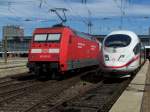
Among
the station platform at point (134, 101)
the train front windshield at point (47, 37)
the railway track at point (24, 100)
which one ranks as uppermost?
the train front windshield at point (47, 37)

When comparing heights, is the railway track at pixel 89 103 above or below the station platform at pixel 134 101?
below

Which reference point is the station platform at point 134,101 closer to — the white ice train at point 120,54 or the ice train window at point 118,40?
the white ice train at point 120,54

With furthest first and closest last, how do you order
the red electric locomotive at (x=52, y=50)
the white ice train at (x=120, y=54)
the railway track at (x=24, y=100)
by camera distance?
the red electric locomotive at (x=52, y=50)
the white ice train at (x=120, y=54)
the railway track at (x=24, y=100)

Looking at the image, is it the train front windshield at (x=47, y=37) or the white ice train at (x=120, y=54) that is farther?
the train front windshield at (x=47, y=37)

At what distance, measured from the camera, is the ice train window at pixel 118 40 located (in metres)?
21.6

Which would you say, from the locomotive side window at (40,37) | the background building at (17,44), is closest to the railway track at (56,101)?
the locomotive side window at (40,37)

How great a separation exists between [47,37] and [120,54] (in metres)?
4.81

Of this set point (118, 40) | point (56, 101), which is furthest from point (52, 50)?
point (56, 101)

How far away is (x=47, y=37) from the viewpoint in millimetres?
23734

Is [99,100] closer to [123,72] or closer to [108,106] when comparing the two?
[108,106]

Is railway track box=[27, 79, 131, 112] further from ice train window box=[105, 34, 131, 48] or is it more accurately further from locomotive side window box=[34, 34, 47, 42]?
locomotive side window box=[34, 34, 47, 42]

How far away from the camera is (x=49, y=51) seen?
23.2 meters

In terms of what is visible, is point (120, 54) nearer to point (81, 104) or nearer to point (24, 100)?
point (24, 100)

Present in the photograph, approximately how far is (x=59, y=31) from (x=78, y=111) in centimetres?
1175
